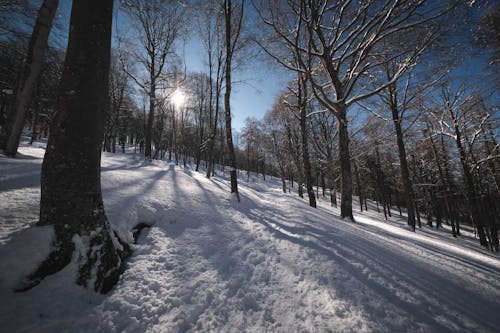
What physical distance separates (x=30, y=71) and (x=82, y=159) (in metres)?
7.17

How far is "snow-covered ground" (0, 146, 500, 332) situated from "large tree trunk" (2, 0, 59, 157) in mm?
3026

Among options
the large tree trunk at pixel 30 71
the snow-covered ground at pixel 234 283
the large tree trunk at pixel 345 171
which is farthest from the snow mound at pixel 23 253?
the large tree trunk at pixel 345 171

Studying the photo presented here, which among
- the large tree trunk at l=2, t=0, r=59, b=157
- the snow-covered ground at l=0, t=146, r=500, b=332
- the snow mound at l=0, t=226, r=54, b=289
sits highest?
the large tree trunk at l=2, t=0, r=59, b=157

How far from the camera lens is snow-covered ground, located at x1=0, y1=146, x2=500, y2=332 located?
1727 millimetres

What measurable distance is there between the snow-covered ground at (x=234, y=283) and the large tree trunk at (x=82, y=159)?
0.59 feet

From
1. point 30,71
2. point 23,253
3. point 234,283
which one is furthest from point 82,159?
point 30,71

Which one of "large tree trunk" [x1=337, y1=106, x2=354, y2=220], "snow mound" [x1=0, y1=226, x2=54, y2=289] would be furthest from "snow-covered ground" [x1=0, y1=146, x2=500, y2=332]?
"large tree trunk" [x1=337, y1=106, x2=354, y2=220]

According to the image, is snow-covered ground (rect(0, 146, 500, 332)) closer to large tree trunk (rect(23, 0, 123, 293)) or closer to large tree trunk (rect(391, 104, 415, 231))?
large tree trunk (rect(23, 0, 123, 293))

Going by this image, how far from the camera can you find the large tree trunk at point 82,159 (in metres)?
2.03

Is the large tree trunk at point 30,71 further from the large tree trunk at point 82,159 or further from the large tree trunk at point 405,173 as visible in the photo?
the large tree trunk at point 405,173

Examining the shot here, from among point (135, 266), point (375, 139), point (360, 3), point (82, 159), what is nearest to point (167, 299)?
point (135, 266)

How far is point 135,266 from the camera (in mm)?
2486

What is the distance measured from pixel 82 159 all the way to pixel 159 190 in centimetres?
272

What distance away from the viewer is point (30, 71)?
227 inches
